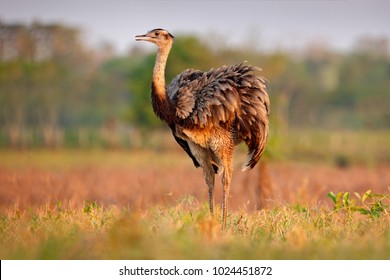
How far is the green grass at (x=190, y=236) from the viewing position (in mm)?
6211

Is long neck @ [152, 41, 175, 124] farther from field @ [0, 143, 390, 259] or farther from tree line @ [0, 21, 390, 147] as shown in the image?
tree line @ [0, 21, 390, 147]

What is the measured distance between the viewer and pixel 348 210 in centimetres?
912

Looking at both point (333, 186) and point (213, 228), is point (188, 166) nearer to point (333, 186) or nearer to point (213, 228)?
point (333, 186)

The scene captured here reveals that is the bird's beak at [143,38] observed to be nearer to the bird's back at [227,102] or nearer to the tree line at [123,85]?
the bird's back at [227,102]

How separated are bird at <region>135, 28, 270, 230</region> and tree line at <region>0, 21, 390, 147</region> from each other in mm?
5291

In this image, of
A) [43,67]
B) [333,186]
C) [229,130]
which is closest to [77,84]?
[43,67]

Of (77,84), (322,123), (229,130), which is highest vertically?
(229,130)

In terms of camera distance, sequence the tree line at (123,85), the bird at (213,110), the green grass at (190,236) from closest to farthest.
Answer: the green grass at (190,236) → the bird at (213,110) → the tree line at (123,85)

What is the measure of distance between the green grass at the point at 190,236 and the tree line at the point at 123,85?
232 inches

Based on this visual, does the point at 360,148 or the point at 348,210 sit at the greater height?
the point at 348,210

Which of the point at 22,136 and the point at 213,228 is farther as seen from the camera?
the point at 22,136

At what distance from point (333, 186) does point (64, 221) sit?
13.5 metres

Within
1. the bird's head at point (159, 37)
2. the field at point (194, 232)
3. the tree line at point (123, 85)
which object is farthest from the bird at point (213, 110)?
the tree line at point (123, 85)

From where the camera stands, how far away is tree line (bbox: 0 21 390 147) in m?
42.6
